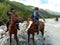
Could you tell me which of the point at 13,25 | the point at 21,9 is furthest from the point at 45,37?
the point at 21,9

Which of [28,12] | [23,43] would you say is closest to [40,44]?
[23,43]

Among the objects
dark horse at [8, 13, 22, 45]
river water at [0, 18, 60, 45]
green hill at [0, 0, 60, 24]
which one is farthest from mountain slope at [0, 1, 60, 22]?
dark horse at [8, 13, 22, 45]

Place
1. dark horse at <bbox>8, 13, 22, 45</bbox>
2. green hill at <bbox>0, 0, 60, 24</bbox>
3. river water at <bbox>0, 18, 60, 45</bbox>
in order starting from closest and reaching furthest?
dark horse at <bbox>8, 13, 22, 45</bbox> < river water at <bbox>0, 18, 60, 45</bbox> < green hill at <bbox>0, 0, 60, 24</bbox>

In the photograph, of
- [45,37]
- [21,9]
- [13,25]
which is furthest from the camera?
[21,9]

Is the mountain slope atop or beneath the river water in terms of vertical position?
atop

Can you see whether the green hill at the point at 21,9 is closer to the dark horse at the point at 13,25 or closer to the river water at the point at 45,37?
the river water at the point at 45,37

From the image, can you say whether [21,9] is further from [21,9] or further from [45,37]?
[45,37]

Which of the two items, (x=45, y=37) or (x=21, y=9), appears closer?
(x=45, y=37)

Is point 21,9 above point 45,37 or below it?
above

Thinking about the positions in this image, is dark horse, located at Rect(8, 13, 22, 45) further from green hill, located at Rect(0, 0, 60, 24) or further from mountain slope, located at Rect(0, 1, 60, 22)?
mountain slope, located at Rect(0, 1, 60, 22)

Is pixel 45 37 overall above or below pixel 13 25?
below

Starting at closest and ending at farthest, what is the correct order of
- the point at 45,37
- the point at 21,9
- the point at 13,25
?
the point at 13,25, the point at 45,37, the point at 21,9

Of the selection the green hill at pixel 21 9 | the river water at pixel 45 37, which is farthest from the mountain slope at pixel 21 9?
the river water at pixel 45 37

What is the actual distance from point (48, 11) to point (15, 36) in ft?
13.1
